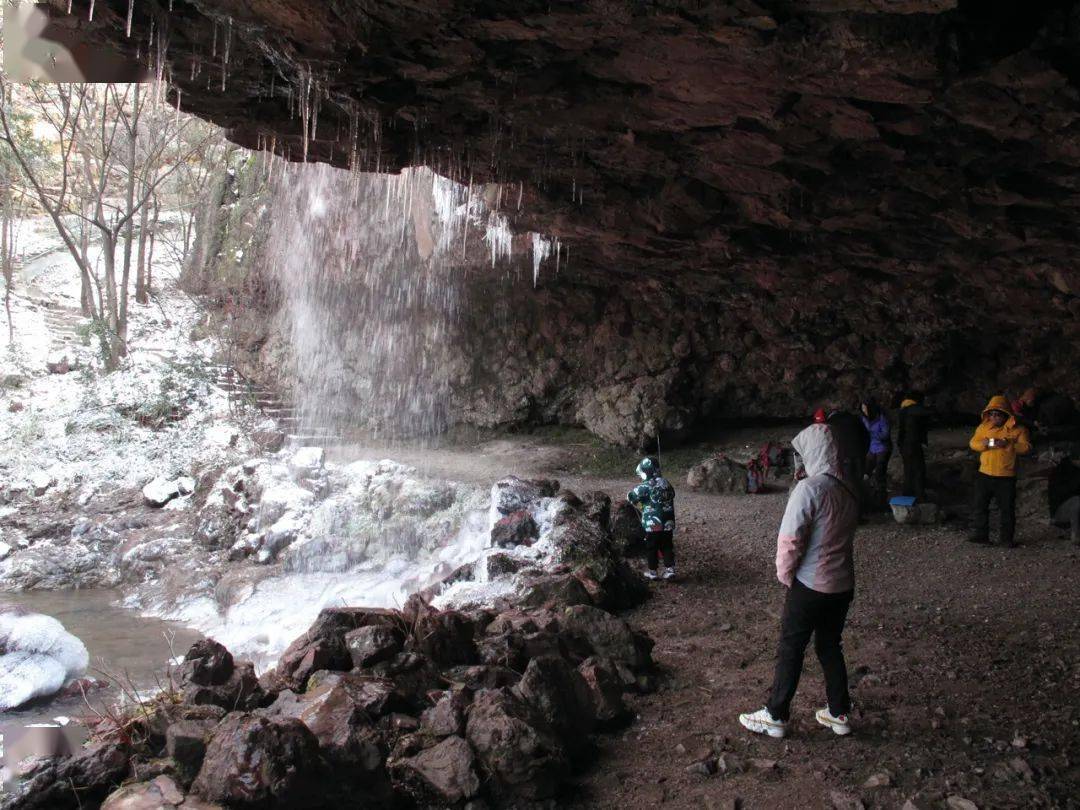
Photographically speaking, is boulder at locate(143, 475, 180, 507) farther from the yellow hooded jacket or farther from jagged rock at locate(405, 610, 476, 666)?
the yellow hooded jacket

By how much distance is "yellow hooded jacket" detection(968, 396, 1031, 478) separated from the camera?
739cm

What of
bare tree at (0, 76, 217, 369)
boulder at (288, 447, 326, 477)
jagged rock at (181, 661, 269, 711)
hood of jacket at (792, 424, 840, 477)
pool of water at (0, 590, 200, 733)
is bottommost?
pool of water at (0, 590, 200, 733)

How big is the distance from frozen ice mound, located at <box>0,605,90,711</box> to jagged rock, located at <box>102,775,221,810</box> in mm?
4662

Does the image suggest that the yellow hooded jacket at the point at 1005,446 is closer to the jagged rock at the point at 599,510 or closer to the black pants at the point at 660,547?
the black pants at the point at 660,547

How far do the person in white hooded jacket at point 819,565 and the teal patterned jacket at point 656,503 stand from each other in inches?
132

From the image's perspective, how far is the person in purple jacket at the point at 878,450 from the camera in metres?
9.44

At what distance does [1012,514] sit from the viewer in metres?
7.69

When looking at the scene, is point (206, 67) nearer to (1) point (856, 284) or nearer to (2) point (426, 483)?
(2) point (426, 483)

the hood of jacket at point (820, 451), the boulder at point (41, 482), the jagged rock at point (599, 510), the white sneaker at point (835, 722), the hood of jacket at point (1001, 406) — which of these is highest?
the hood of jacket at point (1001, 406)

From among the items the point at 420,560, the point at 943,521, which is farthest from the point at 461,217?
the point at 943,521

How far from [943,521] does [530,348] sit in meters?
8.80

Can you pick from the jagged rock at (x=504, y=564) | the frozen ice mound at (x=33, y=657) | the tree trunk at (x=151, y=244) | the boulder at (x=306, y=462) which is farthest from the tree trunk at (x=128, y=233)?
the jagged rock at (x=504, y=564)

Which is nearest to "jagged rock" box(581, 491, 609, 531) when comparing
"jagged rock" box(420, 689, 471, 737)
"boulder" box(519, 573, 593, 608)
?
"boulder" box(519, 573, 593, 608)

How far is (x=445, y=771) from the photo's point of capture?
349 cm
